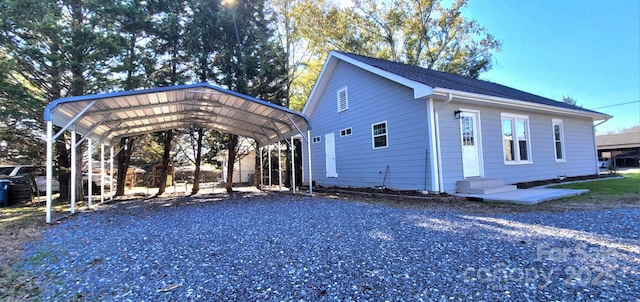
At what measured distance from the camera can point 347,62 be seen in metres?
11.1

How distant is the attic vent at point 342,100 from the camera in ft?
37.4

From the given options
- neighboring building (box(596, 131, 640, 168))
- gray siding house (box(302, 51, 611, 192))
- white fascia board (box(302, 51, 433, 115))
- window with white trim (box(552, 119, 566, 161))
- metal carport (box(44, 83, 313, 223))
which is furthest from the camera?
neighboring building (box(596, 131, 640, 168))

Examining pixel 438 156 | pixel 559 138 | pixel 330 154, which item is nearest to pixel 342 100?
pixel 330 154

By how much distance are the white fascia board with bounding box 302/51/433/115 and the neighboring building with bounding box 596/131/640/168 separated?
86.8 ft

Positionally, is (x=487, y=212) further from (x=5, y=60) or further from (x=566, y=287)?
(x=5, y=60)

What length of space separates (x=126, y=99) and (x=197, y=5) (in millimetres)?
6555

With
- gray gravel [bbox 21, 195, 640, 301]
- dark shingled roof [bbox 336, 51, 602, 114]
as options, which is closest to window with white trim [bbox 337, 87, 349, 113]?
dark shingled roof [bbox 336, 51, 602, 114]

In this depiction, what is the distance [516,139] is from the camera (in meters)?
9.68

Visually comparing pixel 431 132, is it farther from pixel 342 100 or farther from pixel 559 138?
pixel 559 138

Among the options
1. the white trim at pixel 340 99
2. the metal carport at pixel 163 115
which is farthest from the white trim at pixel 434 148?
the white trim at pixel 340 99

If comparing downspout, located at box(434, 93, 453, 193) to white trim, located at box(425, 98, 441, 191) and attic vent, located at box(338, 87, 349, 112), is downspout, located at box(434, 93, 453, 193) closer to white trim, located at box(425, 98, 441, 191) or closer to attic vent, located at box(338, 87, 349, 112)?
white trim, located at box(425, 98, 441, 191)

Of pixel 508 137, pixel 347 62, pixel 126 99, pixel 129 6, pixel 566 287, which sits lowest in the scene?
pixel 566 287

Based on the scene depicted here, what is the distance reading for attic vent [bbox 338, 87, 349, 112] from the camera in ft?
37.4

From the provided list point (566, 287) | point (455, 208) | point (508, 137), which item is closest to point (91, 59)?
point (455, 208)
